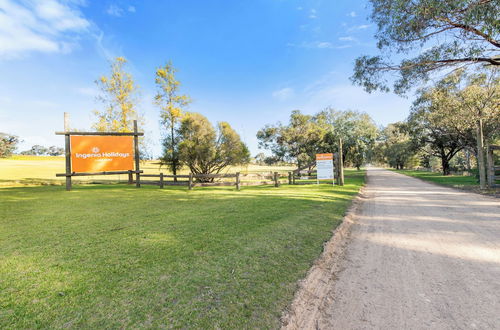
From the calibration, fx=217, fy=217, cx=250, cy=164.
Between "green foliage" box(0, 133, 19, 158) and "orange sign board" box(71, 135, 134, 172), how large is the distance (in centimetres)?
1271

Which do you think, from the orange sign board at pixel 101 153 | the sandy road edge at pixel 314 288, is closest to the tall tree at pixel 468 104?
the sandy road edge at pixel 314 288

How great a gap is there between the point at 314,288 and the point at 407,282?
122cm

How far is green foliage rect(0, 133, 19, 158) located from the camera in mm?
19016

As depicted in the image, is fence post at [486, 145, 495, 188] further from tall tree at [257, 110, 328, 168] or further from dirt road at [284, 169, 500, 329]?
tall tree at [257, 110, 328, 168]

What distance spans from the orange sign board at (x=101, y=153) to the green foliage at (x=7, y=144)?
12710 mm

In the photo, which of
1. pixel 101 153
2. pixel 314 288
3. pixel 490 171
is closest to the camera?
pixel 314 288

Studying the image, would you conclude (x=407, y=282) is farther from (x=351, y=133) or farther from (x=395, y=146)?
(x=395, y=146)

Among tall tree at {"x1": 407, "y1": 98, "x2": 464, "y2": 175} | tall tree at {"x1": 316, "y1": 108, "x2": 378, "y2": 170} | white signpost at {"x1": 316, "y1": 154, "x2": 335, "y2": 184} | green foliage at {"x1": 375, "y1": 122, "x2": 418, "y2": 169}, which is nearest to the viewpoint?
white signpost at {"x1": 316, "y1": 154, "x2": 335, "y2": 184}

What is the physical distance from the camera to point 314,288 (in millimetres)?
2697

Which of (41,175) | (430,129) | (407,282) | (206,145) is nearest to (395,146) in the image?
(430,129)

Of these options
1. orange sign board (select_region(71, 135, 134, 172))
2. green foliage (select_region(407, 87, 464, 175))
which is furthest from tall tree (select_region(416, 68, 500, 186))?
orange sign board (select_region(71, 135, 134, 172))

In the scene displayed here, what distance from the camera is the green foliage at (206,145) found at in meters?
17.7

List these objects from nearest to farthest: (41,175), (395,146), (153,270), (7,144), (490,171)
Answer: (153,270) → (490,171) → (7,144) → (41,175) → (395,146)

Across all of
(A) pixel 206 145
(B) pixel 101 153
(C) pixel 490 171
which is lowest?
(C) pixel 490 171
